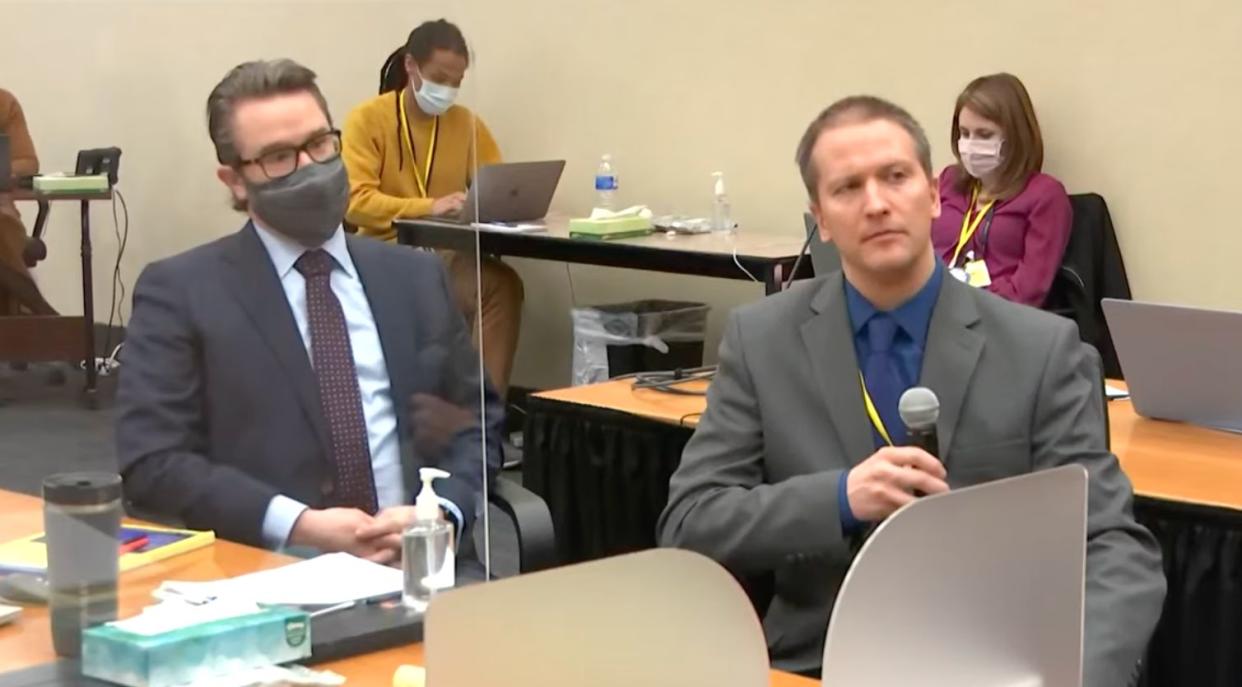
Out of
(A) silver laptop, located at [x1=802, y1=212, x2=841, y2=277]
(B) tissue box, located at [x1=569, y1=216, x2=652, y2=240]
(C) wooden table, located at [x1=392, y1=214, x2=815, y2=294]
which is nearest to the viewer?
(A) silver laptop, located at [x1=802, y1=212, x2=841, y2=277]

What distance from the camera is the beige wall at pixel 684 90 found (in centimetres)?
228

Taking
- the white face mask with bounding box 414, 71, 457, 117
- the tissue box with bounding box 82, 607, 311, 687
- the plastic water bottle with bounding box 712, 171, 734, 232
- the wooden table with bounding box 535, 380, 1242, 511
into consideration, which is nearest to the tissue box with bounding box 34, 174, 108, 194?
the white face mask with bounding box 414, 71, 457, 117

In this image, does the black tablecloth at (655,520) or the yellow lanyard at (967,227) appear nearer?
the black tablecloth at (655,520)

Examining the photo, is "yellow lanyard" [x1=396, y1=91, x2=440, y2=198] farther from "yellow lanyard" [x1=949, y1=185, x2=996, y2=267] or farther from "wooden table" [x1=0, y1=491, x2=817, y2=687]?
"yellow lanyard" [x1=949, y1=185, x2=996, y2=267]

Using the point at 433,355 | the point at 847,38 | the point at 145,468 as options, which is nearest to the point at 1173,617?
the point at 433,355

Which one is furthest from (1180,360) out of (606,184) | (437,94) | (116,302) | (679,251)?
(606,184)

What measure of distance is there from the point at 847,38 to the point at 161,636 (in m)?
4.49

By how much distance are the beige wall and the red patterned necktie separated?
170mm

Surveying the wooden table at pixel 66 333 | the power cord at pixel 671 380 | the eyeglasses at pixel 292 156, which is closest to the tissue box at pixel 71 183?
the wooden table at pixel 66 333

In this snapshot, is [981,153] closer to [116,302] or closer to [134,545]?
[116,302]

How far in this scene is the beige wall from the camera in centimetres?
228

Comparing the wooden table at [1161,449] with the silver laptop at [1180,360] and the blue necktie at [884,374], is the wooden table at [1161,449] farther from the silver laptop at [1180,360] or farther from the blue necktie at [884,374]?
the blue necktie at [884,374]

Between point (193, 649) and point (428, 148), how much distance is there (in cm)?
160

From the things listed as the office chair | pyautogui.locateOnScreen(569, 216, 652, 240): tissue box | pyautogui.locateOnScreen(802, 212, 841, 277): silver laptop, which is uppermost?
the office chair
